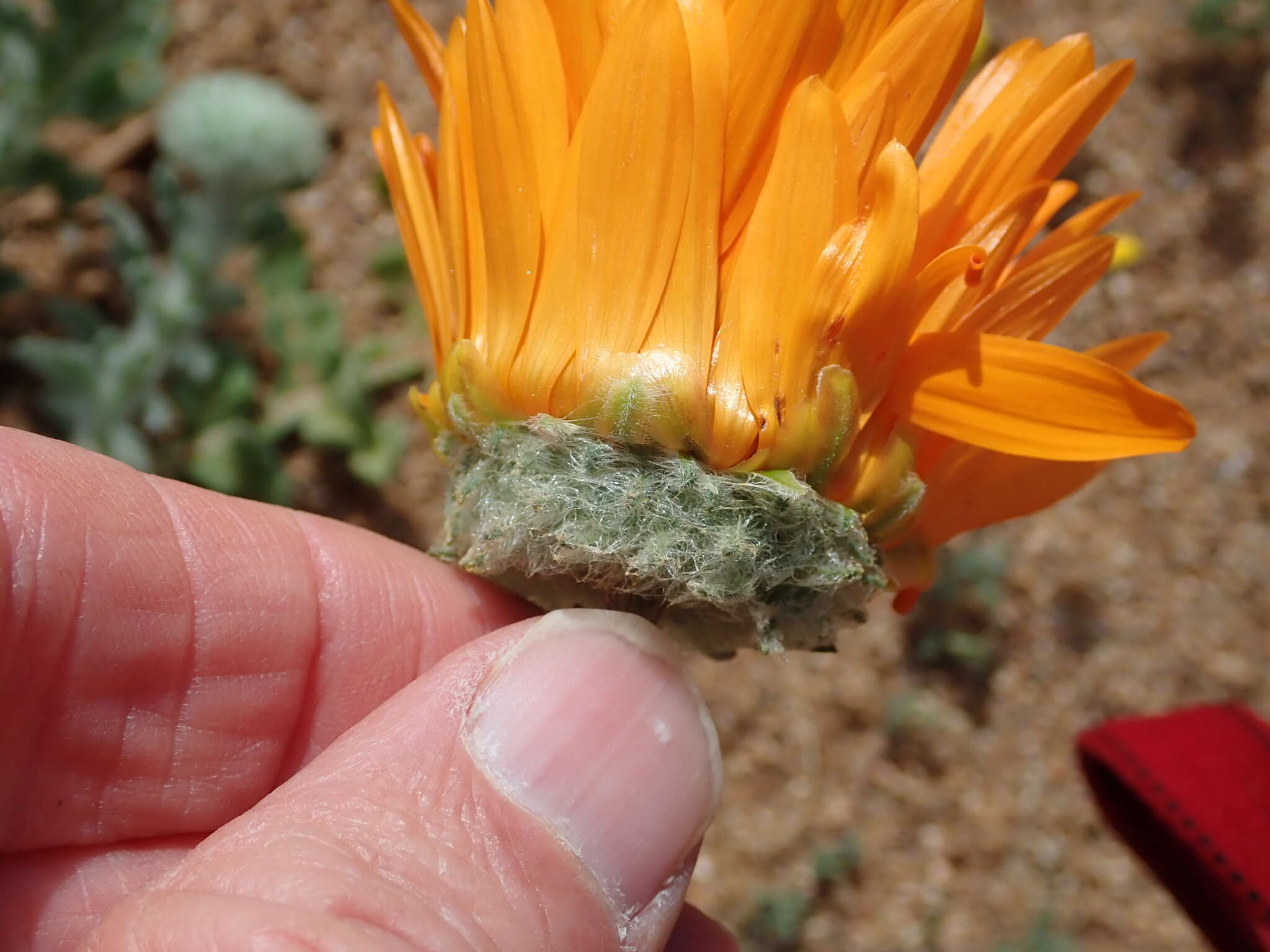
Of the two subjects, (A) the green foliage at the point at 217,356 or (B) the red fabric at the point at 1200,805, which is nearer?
(B) the red fabric at the point at 1200,805

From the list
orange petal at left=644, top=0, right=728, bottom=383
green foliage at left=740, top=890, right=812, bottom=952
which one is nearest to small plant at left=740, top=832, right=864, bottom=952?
green foliage at left=740, top=890, right=812, bottom=952

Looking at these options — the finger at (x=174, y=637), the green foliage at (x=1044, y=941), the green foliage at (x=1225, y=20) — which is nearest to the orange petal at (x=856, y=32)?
the finger at (x=174, y=637)

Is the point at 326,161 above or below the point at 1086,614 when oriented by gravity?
above

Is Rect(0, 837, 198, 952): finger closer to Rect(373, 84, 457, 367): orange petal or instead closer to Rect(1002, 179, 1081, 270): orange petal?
Rect(373, 84, 457, 367): orange petal

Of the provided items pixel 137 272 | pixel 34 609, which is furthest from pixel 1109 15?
pixel 34 609

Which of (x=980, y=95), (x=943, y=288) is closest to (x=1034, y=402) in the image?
(x=943, y=288)

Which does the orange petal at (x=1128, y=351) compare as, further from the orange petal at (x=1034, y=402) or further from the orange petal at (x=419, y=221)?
the orange petal at (x=419, y=221)

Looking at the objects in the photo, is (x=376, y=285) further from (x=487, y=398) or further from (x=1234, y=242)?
(x=1234, y=242)
